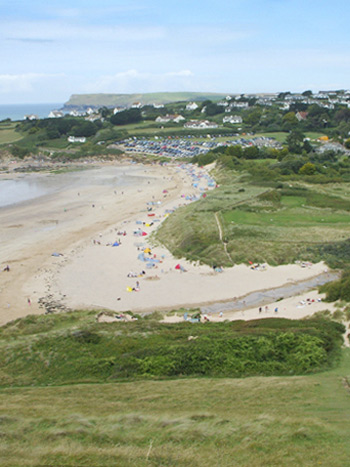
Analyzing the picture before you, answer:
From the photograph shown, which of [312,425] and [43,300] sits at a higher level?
[312,425]

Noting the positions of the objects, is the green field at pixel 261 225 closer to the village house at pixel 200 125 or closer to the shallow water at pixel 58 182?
the shallow water at pixel 58 182

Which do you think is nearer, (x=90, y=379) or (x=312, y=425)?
(x=312, y=425)

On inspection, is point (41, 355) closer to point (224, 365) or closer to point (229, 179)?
point (224, 365)

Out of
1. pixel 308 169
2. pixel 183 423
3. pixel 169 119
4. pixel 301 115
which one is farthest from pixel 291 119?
pixel 183 423

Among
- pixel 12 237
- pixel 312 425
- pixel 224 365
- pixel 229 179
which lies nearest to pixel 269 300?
pixel 224 365

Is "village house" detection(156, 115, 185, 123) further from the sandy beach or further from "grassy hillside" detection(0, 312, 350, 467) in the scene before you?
"grassy hillside" detection(0, 312, 350, 467)

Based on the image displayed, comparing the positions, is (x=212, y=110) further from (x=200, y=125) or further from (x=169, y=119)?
(x=200, y=125)

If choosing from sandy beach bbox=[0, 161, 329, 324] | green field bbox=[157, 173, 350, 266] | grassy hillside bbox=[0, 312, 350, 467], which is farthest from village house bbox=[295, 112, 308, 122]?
grassy hillside bbox=[0, 312, 350, 467]

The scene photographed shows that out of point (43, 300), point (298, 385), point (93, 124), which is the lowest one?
point (43, 300)
